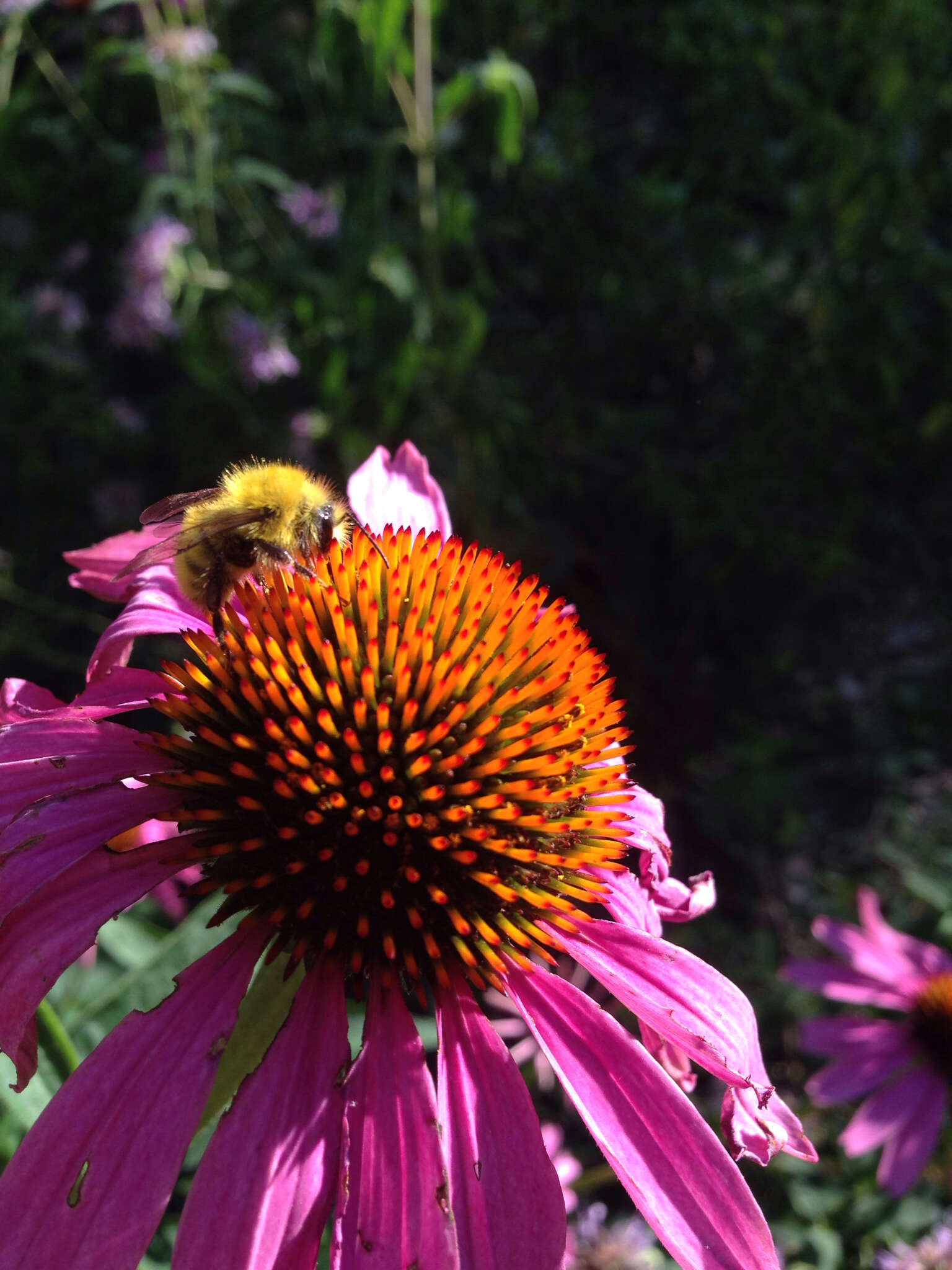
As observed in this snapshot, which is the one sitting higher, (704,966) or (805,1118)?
(704,966)

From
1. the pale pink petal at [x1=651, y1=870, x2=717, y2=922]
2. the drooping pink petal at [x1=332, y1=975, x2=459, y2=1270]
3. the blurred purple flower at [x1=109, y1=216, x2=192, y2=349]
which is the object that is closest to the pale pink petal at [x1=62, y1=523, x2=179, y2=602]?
the drooping pink petal at [x1=332, y1=975, x2=459, y2=1270]

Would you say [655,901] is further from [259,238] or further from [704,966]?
[259,238]

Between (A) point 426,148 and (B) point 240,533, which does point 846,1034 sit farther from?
(A) point 426,148

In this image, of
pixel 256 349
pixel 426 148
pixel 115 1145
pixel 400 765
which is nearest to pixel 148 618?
pixel 400 765

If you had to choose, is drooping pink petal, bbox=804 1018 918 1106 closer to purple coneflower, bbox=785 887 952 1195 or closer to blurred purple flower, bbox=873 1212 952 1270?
purple coneflower, bbox=785 887 952 1195

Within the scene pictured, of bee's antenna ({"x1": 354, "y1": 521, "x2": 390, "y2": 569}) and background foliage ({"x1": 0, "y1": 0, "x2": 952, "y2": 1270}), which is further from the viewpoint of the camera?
background foliage ({"x1": 0, "y1": 0, "x2": 952, "y2": 1270})

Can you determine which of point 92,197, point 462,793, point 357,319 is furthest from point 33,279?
point 462,793
